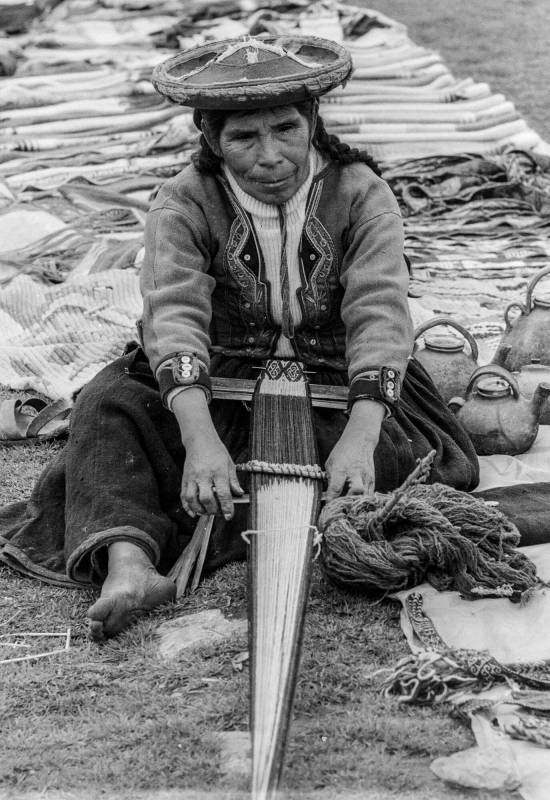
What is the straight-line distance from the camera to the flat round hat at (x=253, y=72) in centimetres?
323

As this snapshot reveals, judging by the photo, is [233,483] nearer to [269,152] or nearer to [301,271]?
[301,271]

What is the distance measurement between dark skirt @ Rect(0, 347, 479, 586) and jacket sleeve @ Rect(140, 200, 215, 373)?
24 cm

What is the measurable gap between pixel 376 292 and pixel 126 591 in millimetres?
1089

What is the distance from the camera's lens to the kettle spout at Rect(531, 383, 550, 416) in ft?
14.1

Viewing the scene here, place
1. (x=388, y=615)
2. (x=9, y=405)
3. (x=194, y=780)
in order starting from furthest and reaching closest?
(x=9, y=405), (x=388, y=615), (x=194, y=780)

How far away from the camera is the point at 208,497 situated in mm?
3139

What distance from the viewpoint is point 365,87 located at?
966 centimetres

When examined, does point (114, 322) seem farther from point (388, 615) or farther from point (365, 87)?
point (365, 87)

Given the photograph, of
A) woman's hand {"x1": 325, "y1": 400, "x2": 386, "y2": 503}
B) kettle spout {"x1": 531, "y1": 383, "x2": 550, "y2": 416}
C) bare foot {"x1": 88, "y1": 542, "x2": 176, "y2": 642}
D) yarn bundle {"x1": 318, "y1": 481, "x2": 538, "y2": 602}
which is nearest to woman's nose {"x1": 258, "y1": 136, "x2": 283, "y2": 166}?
woman's hand {"x1": 325, "y1": 400, "x2": 386, "y2": 503}

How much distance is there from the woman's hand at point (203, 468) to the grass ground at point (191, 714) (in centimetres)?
35

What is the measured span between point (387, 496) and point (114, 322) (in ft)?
9.58

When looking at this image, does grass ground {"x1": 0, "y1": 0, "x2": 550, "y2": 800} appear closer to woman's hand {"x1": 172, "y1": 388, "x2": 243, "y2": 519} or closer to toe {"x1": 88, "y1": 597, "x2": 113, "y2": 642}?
toe {"x1": 88, "y1": 597, "x2": 113, "y2": 642}

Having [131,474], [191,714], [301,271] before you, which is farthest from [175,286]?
[191,714]

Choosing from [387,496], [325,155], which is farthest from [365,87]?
[387,496]
